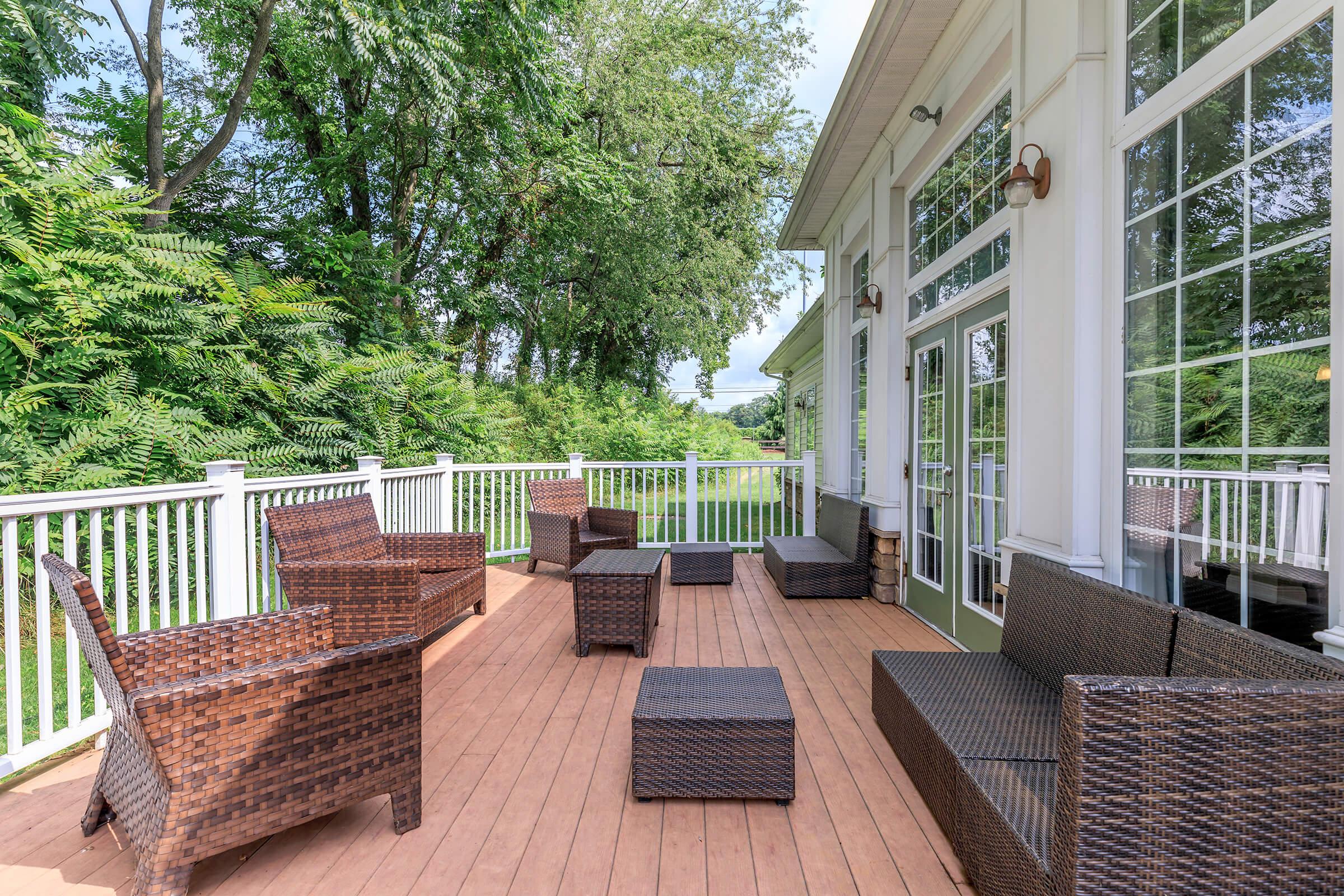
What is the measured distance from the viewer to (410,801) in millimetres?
1994

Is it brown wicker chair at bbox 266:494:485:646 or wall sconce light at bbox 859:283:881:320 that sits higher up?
wall sconce light at bbox 859:283:881:320

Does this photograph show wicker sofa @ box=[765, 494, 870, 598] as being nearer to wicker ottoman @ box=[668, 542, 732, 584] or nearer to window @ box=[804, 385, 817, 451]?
wicker ottoman @ box=[668, 542, 732, 584]

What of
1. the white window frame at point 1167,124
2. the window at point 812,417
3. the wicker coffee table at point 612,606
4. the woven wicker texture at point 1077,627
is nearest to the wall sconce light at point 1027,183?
the white window frame at point 1167,124

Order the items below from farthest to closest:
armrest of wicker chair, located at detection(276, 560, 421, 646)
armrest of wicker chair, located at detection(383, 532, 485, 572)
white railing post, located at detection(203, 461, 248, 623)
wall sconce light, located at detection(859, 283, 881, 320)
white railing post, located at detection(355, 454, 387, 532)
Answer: wall sconce light, located at detection(859, 283, 881, 320), white railing post, located at detection(355, 454, 387, 532), armrest of wicker chair, located at detection(383, 532, 485, 572), armrest of wicker chair, located at detection(276, 560, 421, 646), white railing post, located at detection(203, 461, 248, 623)

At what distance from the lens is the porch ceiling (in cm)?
367

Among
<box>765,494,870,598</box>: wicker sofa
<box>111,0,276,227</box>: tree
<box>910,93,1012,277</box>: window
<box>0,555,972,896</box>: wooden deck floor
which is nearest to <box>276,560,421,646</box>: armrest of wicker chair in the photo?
<box>0,555,972,896</box>: wooden deck floor

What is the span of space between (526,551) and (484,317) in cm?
647

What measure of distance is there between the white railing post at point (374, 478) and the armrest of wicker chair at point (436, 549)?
24cm

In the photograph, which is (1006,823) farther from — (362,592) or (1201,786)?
(362,592)

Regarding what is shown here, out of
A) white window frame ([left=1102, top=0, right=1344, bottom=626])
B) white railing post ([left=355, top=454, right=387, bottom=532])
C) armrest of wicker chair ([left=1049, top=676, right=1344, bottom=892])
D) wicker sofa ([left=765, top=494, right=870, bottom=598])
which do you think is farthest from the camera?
wicker sofa ([left=765, top=494, right=870, bottom=598])

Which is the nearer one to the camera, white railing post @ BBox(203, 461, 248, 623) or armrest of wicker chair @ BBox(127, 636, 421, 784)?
armrest of wicker chair @ BBox(127, 636, 421, 784)

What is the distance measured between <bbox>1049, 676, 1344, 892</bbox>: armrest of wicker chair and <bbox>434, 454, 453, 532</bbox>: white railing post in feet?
17.2

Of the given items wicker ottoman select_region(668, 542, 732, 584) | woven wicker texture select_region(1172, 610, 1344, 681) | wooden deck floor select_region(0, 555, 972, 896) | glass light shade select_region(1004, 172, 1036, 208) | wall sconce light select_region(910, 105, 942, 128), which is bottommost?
wooden deck floor select_region(0, 555, 972, 896)

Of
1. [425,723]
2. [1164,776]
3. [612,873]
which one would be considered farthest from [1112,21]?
→ [425,723]
